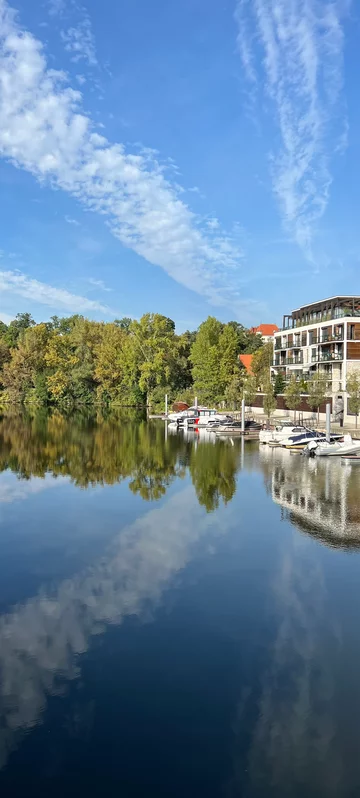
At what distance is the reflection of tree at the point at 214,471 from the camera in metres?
27.4

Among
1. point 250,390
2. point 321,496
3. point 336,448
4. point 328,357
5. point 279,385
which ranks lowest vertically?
point 321,496

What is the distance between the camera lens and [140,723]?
9766 mm

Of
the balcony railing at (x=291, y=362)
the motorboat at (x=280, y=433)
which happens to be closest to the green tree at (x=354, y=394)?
the motorboat at (x=280, y=433)

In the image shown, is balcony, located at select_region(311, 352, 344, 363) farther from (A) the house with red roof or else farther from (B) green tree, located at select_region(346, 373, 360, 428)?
(A) the house with red roof

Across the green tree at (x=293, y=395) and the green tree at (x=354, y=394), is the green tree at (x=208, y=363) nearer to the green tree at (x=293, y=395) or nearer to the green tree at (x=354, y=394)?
the green tree at (x=293, y=395)

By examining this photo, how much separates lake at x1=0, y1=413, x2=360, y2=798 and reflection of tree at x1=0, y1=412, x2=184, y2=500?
5.63 meters

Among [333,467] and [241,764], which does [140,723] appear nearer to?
[241,764]

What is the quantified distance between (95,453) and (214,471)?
1163cm

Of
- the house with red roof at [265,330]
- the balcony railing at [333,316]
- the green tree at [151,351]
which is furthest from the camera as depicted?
the house with red roof at [265,330]

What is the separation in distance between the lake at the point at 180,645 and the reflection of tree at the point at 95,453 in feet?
18.5

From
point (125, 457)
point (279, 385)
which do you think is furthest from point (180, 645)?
point (279, 385)

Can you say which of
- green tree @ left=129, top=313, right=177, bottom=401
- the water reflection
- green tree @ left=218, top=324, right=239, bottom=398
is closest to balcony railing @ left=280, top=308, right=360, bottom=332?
green tree @ left=218, top=324, right=239, bottom=398

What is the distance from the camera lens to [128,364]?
9106cm

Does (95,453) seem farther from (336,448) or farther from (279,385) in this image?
(279,385)
